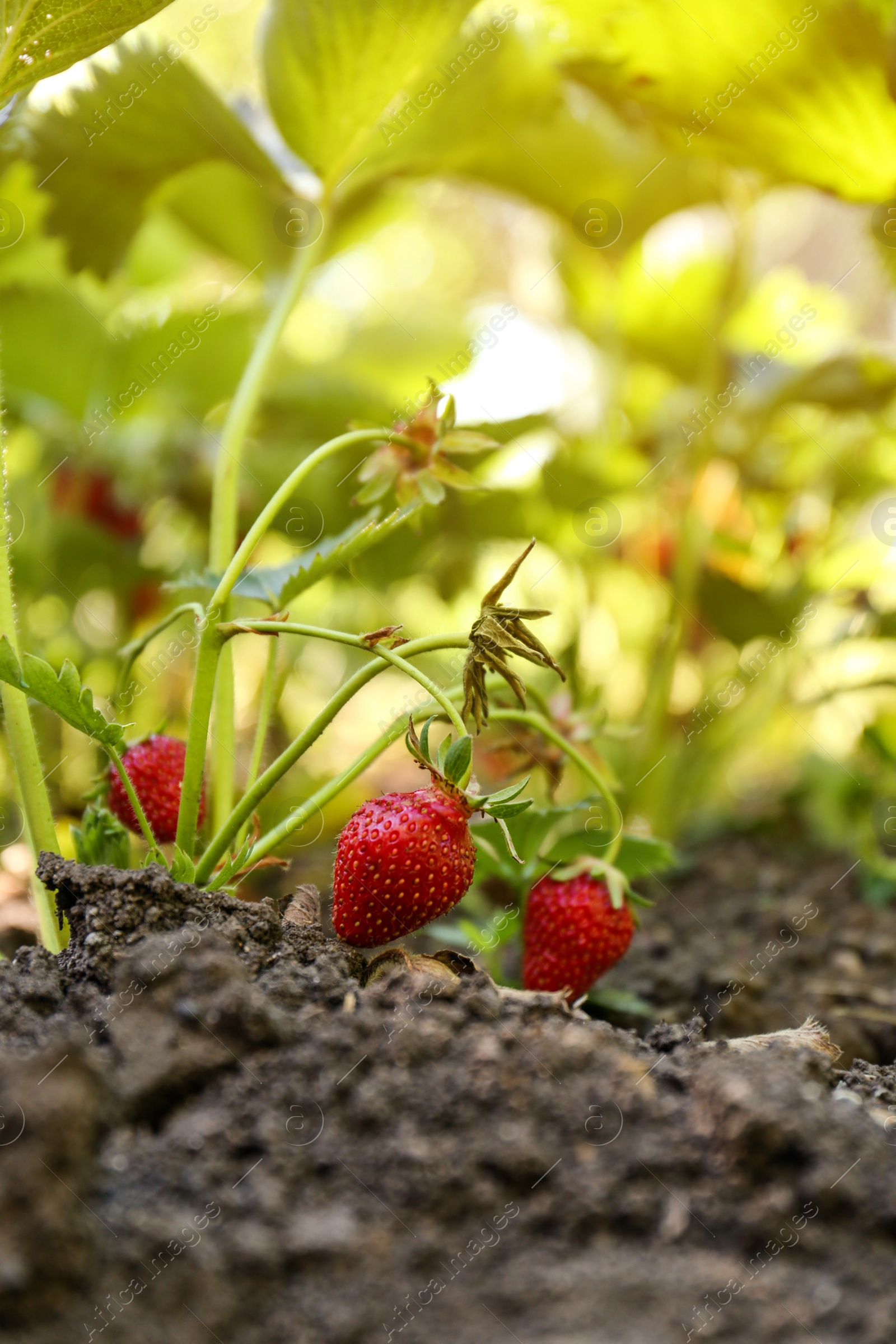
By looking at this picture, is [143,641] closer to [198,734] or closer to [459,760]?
[198,734]

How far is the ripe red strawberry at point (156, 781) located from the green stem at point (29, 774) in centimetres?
5

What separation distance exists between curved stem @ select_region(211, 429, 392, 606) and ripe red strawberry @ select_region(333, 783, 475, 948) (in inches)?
6.0

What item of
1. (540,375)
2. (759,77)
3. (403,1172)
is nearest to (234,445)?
(403,1172)

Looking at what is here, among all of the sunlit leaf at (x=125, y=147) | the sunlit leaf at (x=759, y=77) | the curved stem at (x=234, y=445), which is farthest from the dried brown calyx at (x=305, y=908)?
the sunlit leaf at (x=759, y=77)

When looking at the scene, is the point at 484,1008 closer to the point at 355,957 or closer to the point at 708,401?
the point at 355,957

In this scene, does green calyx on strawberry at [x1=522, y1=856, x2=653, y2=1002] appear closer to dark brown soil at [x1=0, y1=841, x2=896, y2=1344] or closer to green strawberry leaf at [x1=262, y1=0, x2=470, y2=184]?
dark brown soil at [x1=0, y1=841, x2=896, y2=1344]

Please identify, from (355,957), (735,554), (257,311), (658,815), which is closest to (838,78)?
(735,554)

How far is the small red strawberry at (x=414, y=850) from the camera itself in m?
0.53

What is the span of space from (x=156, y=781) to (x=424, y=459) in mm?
279

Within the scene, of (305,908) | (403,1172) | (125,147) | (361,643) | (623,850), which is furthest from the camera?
(125,147)

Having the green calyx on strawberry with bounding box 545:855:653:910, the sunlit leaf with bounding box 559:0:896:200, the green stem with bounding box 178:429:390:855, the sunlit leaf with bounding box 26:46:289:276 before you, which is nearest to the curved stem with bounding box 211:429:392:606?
the green stem with bounding box 178:429:390:855

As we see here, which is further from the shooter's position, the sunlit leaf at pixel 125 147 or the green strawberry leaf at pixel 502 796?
the sunlit leaf at pixel 125 147

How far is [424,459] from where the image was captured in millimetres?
637

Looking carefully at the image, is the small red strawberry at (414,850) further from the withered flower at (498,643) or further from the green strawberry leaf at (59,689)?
the green strawberry leaf at (59,689)
